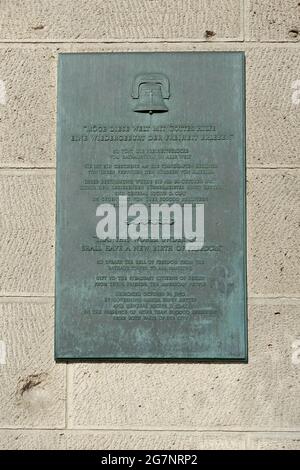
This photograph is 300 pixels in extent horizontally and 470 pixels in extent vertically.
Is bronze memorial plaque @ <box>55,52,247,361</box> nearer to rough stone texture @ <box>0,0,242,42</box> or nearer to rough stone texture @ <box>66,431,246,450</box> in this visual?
rough stone texture @ <box>0,0,242,42</box>

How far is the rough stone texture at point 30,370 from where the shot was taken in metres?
4.53

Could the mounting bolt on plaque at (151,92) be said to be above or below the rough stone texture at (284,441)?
above

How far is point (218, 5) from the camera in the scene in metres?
4.66

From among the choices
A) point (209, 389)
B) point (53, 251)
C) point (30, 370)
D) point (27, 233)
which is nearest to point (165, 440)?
point (209, 389)

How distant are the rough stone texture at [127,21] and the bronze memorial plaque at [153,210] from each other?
0.56 ft

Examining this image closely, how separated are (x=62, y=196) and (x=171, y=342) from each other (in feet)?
3.28

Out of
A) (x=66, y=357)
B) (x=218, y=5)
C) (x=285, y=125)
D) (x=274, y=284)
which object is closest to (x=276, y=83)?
(x=285, y=125)

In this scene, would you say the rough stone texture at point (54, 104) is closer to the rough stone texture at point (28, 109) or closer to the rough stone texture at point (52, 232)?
the rough stone texture at point (28, 109)

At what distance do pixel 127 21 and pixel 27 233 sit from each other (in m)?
1.34

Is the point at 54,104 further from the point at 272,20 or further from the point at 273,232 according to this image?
the point at 273,232

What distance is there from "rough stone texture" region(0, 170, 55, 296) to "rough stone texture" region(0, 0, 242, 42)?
0.84 metres

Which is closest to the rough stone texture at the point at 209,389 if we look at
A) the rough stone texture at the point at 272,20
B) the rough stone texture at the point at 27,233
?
the rough stone texture at the point at 27,233

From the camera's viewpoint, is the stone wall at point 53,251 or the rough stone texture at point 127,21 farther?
the rough stone texture at point 127,21

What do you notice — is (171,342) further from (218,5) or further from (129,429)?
(218,5)
